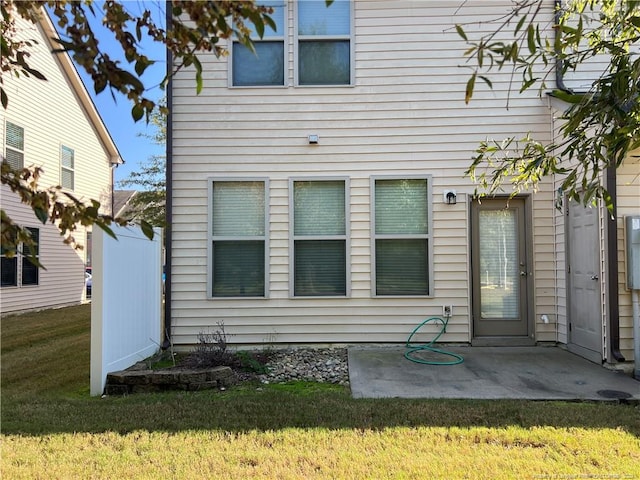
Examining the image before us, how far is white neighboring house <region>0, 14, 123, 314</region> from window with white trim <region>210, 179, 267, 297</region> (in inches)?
211

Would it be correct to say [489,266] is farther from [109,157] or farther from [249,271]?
[109,157]

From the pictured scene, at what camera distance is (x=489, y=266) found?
6172 mm

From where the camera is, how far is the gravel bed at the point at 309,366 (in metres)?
4.84

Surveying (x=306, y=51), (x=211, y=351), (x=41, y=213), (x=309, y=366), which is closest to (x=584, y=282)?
(x=309, y=366)

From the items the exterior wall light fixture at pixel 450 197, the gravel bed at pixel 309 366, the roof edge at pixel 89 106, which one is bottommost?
the gravel bed at pixel 309 366

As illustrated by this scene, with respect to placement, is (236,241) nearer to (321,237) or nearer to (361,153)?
(321,237)

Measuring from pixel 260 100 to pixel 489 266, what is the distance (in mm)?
3941

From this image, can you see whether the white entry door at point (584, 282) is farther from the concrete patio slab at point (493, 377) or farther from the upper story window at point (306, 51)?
the upper story window at point (306, 51)

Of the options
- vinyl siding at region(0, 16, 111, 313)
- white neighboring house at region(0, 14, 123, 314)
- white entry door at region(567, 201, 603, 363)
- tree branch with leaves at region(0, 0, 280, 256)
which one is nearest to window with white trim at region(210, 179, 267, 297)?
white entry door at region(567, 201, 603, 363)

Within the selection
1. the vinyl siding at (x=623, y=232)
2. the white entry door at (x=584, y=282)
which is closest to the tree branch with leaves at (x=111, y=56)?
the white entry door at (x=584, y=282)

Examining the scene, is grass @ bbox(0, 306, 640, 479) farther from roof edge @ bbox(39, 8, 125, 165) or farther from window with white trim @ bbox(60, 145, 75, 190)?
roof edge @ bbox(39, 8, 125, 165)

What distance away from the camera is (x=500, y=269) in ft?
20.2

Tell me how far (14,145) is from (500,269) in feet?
36.3

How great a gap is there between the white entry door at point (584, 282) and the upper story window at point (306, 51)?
353 cm
